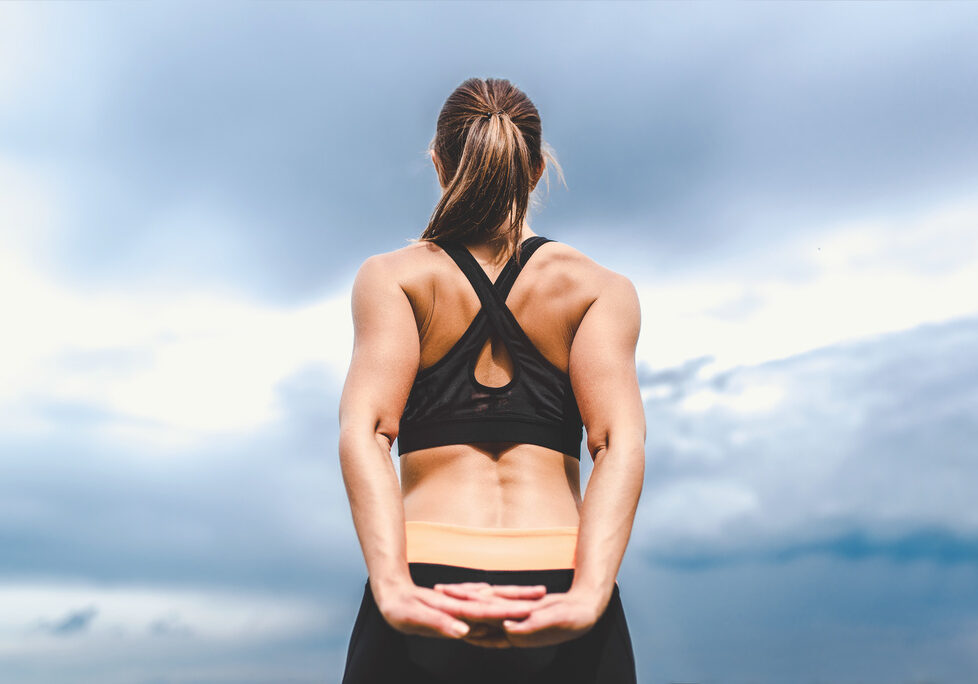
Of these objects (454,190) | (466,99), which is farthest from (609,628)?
(466,99)

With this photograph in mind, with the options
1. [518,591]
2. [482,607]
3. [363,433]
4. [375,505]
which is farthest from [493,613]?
[363,433]

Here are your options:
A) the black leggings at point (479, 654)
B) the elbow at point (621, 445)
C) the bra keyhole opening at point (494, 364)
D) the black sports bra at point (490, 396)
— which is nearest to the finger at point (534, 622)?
the black leggings at point (479, 654)

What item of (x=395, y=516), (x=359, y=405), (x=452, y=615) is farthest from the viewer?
(x=359, y=405)

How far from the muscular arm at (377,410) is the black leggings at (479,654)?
188 millimetres

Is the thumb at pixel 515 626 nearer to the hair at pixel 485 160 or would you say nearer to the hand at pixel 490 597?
the hand at pixel 490 597

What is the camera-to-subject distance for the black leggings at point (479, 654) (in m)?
3.42

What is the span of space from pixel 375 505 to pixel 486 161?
1637mm

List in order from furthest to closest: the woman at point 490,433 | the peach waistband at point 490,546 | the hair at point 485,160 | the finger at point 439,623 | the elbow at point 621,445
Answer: the hair at point 485,160 < the elbow at point 621,445 < the peach waistband at point 490,546 < the woman at point 490,433 < the finger at point 439,623

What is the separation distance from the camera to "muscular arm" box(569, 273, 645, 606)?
349cm

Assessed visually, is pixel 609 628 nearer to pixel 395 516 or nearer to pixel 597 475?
pixel 597 475

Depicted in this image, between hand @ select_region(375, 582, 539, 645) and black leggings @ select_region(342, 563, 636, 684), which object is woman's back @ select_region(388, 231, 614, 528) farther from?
hand @ select_region(375, 582, 539, 645)

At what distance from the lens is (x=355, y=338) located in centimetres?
399

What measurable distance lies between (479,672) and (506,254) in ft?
6.09

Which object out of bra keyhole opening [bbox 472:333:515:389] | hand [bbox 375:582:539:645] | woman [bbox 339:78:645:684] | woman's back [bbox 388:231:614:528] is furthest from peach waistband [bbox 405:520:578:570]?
bra keyhole opening [bbox 472:333:515:389]
